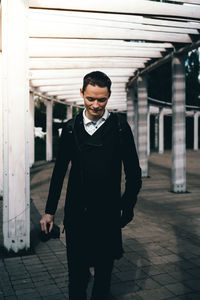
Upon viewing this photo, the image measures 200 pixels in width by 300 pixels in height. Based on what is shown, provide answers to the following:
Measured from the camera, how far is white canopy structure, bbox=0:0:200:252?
4469 mm

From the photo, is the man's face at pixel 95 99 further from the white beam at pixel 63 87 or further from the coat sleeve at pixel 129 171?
the white beam at pixel 63 87

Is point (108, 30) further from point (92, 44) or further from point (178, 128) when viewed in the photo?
point (178, 128)

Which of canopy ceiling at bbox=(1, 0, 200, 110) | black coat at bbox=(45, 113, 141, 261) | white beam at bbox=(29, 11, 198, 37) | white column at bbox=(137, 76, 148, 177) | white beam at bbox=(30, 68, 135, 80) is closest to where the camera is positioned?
black coat at bbox=(45, 113, 141, 261)

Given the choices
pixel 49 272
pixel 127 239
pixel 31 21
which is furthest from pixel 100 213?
pixel 31 21

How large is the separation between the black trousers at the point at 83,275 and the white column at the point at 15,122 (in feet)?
7.81

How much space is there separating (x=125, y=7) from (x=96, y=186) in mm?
4529

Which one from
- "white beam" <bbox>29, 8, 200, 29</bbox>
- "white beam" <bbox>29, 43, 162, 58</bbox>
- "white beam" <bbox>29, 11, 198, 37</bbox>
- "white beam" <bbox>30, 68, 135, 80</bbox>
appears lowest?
"white beam" <bbox>30, 68, 135, 80</bbox>

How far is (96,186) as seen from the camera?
2180 mm

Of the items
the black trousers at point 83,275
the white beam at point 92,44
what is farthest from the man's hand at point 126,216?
the white beam at point 92,44

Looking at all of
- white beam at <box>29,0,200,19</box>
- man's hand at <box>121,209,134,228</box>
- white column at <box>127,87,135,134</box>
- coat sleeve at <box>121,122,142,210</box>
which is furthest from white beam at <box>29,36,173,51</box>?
man's hand at <box>121,209,134,228</box>

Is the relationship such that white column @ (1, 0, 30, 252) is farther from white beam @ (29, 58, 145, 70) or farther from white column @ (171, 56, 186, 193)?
white column @ (171, 56, 186, 193)

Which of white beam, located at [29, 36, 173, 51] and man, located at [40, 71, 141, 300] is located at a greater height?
white beam, located at [29, 36, 173, 51]

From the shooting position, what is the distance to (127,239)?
5164mm

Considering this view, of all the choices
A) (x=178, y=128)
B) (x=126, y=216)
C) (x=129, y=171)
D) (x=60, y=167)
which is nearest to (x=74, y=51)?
(x=178, y=128)
